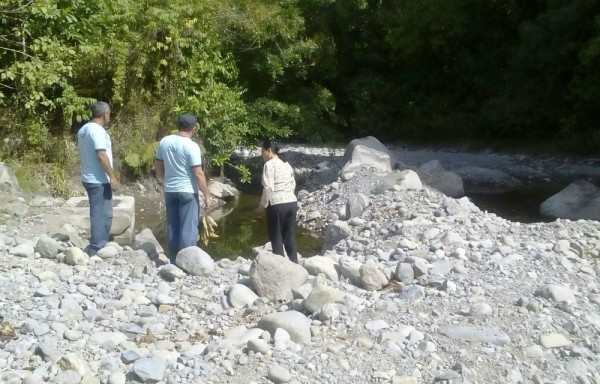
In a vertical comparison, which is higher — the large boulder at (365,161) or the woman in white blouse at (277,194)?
the woman in white blouse at (277,194)

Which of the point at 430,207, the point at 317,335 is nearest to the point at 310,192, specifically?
the point at 430,207

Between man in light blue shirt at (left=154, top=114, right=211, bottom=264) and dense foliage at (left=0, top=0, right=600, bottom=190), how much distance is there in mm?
4947

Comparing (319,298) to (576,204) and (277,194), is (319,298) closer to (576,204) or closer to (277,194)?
(277,194)

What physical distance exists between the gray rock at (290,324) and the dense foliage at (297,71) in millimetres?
7445

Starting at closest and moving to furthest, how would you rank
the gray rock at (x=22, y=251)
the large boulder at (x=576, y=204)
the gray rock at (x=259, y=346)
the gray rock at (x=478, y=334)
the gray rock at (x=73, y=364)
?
the gray rock at (x=73, y=364), the gray rock at (x=259, y=346), the gray rock at (x=478, y=334), the gray rock at (x=22, y=251), the large boulder at (x=576, y=204)

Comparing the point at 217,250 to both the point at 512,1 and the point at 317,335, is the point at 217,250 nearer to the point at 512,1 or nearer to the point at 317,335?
the point at 317,335

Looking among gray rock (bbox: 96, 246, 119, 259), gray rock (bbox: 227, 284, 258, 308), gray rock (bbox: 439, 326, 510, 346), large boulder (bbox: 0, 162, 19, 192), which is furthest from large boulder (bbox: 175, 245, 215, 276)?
large boulder (bbox: 0, 162, 19, 192)

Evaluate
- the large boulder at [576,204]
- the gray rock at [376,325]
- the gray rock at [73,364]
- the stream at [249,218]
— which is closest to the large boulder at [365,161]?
the stream at [249,218]

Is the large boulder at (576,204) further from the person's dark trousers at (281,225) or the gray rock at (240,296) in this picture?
the gray rock at (240,296)

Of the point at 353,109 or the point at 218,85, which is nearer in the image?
the point at 218,85

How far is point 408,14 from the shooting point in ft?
77.6

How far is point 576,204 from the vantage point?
13.7 meters

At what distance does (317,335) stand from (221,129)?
9.29 meters

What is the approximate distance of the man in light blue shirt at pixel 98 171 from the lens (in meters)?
7.95
